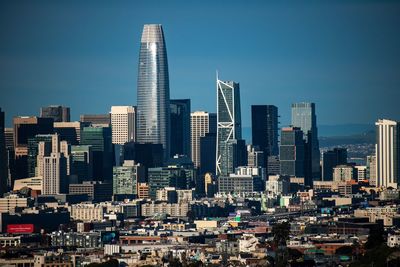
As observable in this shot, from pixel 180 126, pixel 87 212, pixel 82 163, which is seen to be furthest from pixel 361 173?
pixel 87 212

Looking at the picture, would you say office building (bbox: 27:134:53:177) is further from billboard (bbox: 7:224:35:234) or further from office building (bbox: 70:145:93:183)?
billboard (bbox: 7:224:35:234)

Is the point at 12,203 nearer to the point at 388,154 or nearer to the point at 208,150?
the point at 388,154

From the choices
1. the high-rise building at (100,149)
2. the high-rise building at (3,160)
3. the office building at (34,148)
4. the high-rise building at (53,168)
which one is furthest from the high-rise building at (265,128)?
the high-rise building at (3,160)

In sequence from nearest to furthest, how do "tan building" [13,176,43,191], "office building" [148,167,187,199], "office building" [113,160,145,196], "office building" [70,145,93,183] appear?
"tan building" [13,176,43,191] → "office building" [113,160,145,196] → "office building" [148,167,187,199] → "office building" [70,145,93,183]

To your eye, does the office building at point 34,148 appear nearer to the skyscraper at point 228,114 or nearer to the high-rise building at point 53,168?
the high-rise building at point 53,168

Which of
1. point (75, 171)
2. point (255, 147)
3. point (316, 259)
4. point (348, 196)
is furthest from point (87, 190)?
point (316, 259)

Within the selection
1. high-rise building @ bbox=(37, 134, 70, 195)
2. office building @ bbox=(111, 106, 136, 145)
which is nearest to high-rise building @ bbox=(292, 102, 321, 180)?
office building @ bbox=(111, 106, 136, 145)
